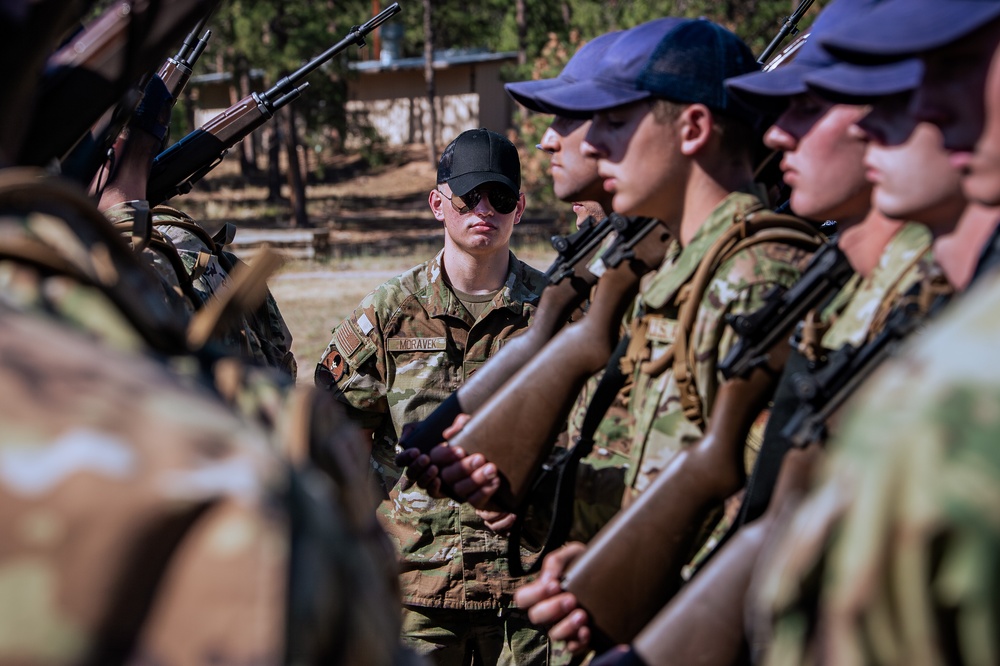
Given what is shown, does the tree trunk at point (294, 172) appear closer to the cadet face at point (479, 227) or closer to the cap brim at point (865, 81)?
the cadet face at point (479, 227)

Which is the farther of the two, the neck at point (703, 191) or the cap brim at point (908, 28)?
the neck at point (703, 191)

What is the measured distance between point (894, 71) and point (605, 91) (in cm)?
88

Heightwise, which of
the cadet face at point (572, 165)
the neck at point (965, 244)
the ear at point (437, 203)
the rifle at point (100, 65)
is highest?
the rifle at point (100, 65)

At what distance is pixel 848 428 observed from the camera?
1.21 meters

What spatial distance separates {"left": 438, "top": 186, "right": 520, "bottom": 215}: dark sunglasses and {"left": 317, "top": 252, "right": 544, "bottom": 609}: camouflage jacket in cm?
26

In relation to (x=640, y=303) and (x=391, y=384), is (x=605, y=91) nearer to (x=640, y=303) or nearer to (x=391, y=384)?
(x=640, y=303)

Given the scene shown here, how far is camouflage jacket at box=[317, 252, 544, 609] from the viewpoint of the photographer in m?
4.16

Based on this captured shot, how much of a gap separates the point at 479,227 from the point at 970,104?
116 inches

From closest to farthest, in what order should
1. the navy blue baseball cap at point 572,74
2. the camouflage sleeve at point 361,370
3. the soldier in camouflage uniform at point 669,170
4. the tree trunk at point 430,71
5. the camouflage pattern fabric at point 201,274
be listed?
1. the soldier in camouflage uniform at point 669,170
2. the navy blue baseball cap at point 572,74
3. the camouflage pattern fabric at point 201,274
4. the camouflage sleeve at point 361,370
5. the tree trunk at point 430,71

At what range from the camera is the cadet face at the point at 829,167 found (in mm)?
2381

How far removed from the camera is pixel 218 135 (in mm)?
5113

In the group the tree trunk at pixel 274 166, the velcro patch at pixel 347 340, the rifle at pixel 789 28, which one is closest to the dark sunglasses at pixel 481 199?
the velcro patch at pixel 347 340

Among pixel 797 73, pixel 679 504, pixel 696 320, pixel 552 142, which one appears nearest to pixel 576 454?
pixel 696 320

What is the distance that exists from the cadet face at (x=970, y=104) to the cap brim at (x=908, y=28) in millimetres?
25
